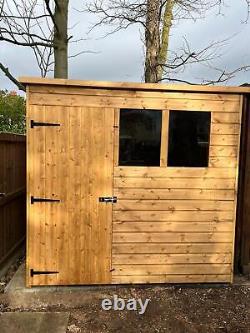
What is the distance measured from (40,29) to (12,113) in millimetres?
2244

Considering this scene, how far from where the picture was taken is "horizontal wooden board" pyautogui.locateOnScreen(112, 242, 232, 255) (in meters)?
3.81

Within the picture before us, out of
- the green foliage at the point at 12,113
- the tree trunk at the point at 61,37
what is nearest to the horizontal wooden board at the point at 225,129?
the tree trunk at the point at 61,37

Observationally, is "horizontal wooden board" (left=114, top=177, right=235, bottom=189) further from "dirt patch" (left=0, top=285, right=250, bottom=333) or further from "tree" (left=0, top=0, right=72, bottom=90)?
"tree" (left=0, top=0, right=72, bottom=90)

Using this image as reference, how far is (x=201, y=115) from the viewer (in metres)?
3.73

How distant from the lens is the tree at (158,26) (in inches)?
260

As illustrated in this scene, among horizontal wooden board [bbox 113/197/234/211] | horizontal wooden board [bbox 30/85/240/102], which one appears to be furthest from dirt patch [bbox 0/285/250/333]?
horizontal wooden board [bbox 30/85/240/102]

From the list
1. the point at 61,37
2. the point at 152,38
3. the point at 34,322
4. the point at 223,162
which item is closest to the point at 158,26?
the point at 152,38

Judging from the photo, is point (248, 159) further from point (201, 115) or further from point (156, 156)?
point (156, 156)

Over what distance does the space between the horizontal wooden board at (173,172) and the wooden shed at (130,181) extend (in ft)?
0.04

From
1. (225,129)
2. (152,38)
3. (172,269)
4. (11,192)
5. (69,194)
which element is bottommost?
(172,269)

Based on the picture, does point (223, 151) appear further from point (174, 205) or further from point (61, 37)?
point (61, 37)

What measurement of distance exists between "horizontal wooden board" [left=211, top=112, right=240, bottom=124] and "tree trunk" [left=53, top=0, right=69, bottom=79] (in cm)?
292

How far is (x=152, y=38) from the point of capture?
6629 mm

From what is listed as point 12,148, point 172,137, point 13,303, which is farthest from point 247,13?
point 13,303
